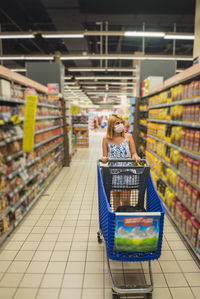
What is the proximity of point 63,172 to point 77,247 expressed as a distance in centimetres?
409

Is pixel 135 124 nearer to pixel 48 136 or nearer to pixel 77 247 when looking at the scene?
pixel 48 136

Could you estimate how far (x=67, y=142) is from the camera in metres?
7.62

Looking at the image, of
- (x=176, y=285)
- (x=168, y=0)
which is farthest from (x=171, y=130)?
(x=168, y=0)

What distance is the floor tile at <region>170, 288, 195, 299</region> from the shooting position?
2.26 m

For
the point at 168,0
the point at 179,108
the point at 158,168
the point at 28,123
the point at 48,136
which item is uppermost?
the point at 168,0

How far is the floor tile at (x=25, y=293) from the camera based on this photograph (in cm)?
225

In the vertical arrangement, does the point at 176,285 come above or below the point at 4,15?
below

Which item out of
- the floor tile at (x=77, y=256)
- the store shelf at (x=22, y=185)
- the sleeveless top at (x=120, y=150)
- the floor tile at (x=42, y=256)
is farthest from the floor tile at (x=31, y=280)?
the sleeveless top at (x=120, y=150)

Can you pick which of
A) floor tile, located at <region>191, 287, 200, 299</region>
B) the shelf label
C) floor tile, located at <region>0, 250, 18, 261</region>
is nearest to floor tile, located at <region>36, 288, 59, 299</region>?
floor tile, located at <region>0, 250, 18, 261</region>

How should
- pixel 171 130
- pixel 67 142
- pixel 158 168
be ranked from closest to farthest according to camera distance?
pixel 171 130 → pixel 158 168 → pixel 67 142

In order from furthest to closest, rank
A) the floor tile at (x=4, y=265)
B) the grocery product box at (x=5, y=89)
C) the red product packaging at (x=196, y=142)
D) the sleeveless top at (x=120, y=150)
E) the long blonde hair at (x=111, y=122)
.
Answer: the sleeveless top at (x=120, y=150) < the long blonde hair at (x=111, y=122) < the grocery product box at (x=5, y=89) < the red product packaging at (x=196, y=142) < the floor tile at (x=4, y=265)

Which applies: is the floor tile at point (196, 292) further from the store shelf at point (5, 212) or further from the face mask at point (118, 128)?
the store shelf at point (5, 212)

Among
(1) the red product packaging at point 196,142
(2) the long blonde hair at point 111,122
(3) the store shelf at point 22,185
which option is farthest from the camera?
(3) the store shelf at point 22,185

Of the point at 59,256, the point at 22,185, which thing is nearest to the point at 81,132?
the point at 22,185
